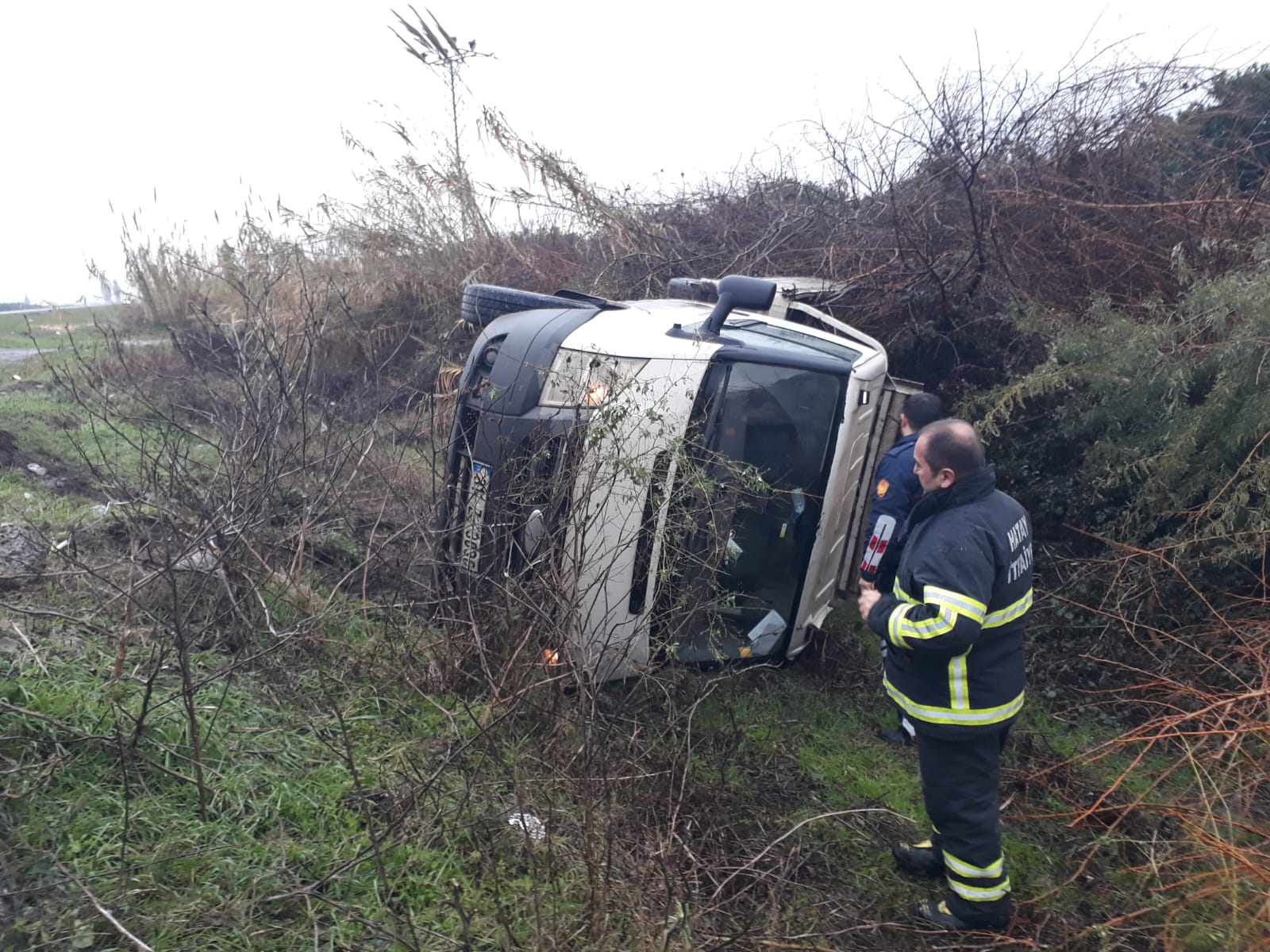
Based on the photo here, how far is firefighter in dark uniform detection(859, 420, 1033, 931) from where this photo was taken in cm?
270

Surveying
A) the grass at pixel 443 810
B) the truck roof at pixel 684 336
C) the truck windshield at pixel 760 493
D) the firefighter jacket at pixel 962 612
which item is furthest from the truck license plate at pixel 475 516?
the firefighter jacket at pixel 962 612

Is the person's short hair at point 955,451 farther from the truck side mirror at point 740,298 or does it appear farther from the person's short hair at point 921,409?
the person's short hair at point 921,409

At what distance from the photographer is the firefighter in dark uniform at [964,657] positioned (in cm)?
270

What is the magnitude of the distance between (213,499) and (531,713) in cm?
181

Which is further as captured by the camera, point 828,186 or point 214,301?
point 214,301

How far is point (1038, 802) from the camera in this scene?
371 centimetres

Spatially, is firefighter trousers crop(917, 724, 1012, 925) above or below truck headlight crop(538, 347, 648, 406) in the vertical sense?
below

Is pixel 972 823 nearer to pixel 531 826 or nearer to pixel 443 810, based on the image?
pixel 531 826

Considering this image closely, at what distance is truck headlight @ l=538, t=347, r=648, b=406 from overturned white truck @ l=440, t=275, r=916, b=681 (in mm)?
11

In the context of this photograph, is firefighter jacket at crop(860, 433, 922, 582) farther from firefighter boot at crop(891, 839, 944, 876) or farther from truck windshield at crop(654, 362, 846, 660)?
firefighter boot at crop(891, 839, 944, 876)

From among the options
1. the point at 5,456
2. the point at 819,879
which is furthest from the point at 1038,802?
the point at 5,456

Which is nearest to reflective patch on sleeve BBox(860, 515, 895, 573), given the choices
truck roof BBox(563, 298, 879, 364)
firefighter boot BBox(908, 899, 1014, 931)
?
truck roof BBox(563, 298, 879, 364)

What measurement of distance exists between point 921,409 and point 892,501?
565 mm

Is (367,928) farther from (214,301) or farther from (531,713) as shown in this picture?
(214,301)
